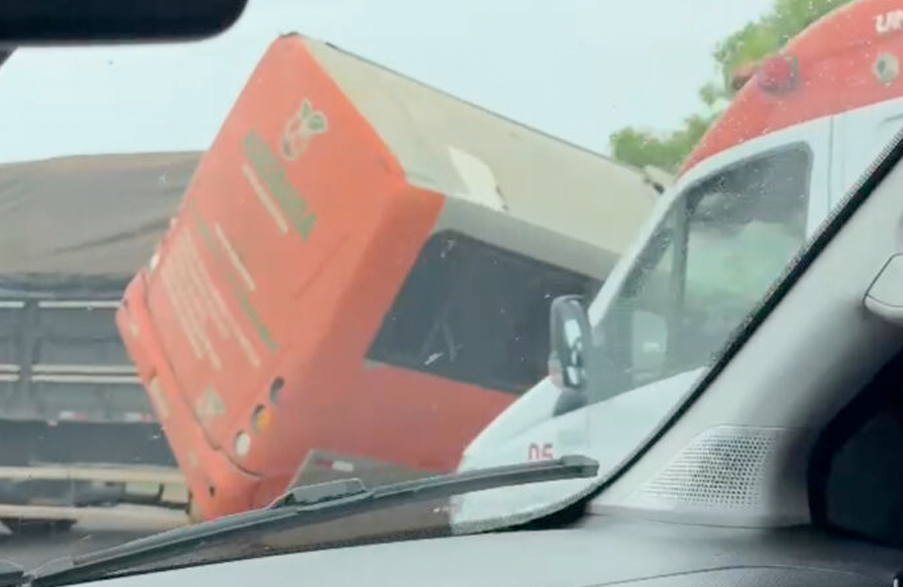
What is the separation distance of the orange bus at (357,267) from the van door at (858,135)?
1012 millimetres

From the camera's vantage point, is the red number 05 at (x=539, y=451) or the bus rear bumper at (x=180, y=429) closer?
the red number 05 at (x=539, y=451)

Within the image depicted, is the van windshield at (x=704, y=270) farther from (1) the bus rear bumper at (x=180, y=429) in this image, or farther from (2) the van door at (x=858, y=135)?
(1) the bus rear bumper at (x=180, y=429)

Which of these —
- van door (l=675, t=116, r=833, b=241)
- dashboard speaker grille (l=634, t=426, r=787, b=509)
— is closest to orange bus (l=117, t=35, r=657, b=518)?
van door (l=675, t=116, r=833, b=241)

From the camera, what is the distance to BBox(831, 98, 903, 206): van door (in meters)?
3.32

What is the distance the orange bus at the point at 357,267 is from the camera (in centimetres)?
446

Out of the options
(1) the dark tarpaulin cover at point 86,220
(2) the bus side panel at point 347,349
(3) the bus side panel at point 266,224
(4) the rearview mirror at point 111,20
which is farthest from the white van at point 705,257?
(4) the rearview mirror at point 111,20

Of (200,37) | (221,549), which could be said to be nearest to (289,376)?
(221,549)

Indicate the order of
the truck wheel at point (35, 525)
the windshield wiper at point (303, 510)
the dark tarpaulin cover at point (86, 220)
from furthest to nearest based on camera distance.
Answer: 1. the dark tarpaulin cover at point (86, 220)
2. the truck wheel at point (35, 525)
3. the windshield wiper at point (303, 510)

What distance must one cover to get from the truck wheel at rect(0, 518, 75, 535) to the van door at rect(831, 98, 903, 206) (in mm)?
1965

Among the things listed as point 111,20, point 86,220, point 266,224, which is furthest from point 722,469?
point 86,220

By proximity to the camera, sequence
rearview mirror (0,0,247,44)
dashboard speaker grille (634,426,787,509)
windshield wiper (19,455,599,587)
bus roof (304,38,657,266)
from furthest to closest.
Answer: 1. bus roof (304,38,657,266)
2. dashboard speaker grille (634,426,787,509)
3. windshield wiper (19,455,599,587)
4. rearview mirror (0,0,247,44)

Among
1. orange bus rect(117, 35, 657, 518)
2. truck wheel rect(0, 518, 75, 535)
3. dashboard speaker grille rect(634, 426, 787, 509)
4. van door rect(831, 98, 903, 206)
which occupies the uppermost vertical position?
van door rect(831, 98, 903, 206)

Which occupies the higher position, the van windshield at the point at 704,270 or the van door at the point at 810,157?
the van door at the point at 810,157

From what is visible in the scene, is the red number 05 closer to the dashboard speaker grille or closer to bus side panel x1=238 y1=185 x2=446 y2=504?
Result: bus side panel x1=238 y1=185 x2=446 y2=504
